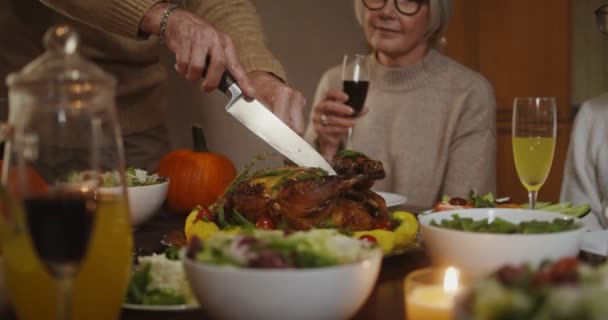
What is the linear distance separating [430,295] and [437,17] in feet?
7.31

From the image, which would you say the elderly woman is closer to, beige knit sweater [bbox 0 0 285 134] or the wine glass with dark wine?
beige knit sweater [bbox 0 0 285 134]

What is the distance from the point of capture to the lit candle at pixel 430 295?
2.71 ft

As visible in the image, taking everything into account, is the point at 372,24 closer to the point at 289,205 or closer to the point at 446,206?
the point at 446,206

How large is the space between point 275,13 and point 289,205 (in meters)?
2.76

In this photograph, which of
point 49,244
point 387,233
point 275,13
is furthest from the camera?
point 275,13

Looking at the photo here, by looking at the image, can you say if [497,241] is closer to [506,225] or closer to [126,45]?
[506,225]

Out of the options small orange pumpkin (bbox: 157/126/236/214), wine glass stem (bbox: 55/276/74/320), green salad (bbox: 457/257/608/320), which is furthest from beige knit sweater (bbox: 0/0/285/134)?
green salad (bbox: 457/257/608/320)

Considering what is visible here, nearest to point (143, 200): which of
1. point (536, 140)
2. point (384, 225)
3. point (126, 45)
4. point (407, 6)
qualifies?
point (384, 225)

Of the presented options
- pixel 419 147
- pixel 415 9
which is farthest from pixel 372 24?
pixel 419 147

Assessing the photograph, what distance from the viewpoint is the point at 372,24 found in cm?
292

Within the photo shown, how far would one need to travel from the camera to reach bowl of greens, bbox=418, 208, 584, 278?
95cm

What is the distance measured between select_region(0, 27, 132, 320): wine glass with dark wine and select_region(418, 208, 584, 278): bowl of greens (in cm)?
45

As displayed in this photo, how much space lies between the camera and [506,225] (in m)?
1.02

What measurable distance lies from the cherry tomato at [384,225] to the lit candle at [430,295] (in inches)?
16.2
